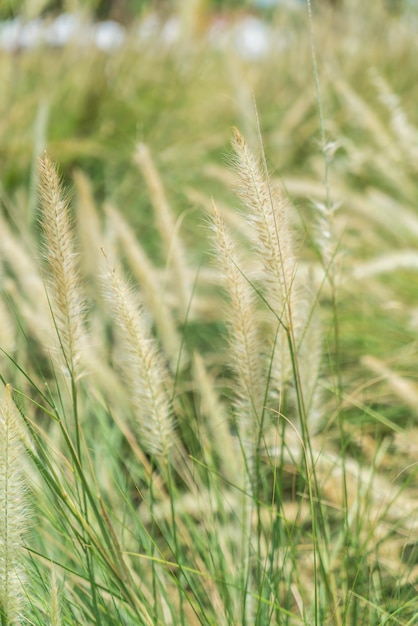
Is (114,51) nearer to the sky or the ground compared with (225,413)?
nearer to the sky

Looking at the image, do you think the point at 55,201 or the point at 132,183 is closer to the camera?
the point at 55,201

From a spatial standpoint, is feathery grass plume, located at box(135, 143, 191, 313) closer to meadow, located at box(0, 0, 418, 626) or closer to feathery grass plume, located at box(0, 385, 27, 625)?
meadow, located at box(0, 0, 418, 626)

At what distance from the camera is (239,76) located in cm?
219

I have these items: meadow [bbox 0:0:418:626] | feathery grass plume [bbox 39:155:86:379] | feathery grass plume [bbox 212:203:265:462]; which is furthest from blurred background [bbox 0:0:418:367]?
feathery grass plume [bbox 39:155:86:379]

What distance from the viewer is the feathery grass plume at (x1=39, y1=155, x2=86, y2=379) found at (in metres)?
0.70

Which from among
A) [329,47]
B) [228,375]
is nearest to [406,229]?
[228,375]

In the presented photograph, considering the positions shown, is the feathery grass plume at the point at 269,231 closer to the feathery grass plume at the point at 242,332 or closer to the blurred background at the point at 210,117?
the feathery grass plume at the point at 242,332

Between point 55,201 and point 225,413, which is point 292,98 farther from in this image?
point 55,201

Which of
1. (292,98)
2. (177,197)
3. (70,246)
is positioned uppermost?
→ (292,98)

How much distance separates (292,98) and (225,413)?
2.37 metres

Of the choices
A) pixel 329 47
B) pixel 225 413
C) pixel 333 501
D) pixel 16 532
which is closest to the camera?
pixel 16 532

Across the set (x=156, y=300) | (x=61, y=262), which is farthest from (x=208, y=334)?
(x=61, y=262)

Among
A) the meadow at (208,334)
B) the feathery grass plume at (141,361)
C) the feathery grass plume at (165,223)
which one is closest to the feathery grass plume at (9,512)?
the meadow at (208,334)

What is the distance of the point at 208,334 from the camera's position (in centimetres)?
212
